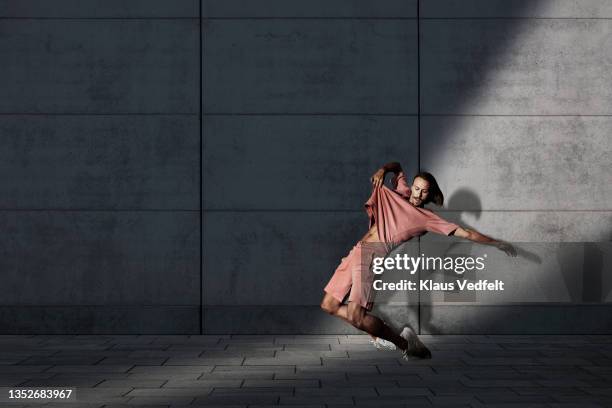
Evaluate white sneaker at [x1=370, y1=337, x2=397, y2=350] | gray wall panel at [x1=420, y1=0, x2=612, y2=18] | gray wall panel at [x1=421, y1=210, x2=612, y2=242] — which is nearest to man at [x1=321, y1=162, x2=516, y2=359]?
white sneaker at [x1=370, y1=337, x2=397, y2=350]

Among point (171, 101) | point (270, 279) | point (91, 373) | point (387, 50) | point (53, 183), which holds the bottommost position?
point (91, 373)

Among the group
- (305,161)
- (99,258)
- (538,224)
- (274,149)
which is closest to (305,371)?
(305,161)

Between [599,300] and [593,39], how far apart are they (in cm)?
336

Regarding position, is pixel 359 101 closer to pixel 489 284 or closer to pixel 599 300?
pixel 489 284

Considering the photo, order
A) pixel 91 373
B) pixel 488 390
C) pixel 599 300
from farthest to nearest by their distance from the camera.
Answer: pixel 599 300 < pixel 91 373 < pixel 488 390

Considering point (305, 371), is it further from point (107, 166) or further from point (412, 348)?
point (107, 166)

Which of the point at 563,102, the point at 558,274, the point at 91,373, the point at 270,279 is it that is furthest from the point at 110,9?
the point at 558,274

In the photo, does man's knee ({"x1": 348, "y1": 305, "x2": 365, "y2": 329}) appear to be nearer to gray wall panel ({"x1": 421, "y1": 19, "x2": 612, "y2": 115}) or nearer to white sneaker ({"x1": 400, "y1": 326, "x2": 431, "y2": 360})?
white sneaker ({"x1": 400, "y1": 326, "x2": 431, "y2": 360})

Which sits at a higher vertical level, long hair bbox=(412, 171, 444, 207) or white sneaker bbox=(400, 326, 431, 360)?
long hair bbox=(412, 171, 444, 207)

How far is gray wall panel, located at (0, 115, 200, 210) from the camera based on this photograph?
9.95m

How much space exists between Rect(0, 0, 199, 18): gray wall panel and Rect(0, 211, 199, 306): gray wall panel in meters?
2.57

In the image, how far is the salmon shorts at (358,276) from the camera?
25.7 ft

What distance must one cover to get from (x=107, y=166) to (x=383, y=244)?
3.97 meters

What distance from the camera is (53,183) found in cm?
995
